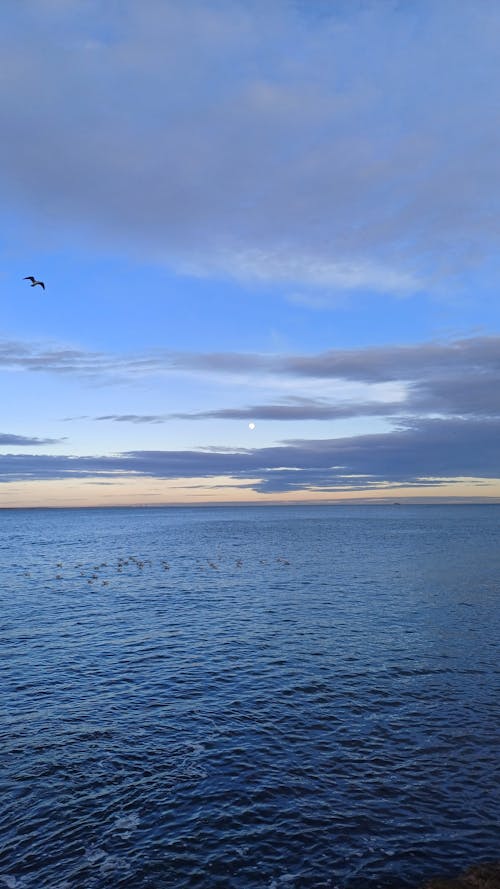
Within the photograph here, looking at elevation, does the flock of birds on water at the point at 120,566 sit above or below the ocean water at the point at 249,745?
below

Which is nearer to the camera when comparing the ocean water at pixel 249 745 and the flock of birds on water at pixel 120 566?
the ocean water at pixel 249 745

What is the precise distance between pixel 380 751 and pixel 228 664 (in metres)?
15.1

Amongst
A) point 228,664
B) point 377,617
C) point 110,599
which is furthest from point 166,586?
point 228,664

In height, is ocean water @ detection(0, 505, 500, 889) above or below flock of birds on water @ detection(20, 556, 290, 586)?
above

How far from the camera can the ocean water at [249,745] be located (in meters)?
17.1

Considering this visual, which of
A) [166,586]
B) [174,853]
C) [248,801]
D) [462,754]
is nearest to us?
[174,853]

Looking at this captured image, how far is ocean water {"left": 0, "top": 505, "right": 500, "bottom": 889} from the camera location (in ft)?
56.0

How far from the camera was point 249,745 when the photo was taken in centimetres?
2478

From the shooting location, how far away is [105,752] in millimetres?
24188

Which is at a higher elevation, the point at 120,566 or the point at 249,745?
the point at 249,745

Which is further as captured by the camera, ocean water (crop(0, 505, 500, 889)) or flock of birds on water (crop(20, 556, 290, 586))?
flock of birds on water (crop(20, 556, 290, 586))

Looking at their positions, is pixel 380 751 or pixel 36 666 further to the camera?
pixel 36 666

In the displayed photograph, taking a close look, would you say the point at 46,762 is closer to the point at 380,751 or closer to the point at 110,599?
the point at 380,751

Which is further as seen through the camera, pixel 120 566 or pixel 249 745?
pixel 120 566
